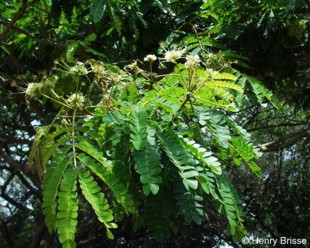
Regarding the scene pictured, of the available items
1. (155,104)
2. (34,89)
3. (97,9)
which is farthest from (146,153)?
(97,9)

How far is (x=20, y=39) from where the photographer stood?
16.8 ft

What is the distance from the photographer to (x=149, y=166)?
1937 mm

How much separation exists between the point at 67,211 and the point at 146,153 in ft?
1.32

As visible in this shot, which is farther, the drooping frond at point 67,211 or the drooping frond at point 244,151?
the drooping frond at point 244,151

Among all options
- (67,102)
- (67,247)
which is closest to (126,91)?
(67,102)

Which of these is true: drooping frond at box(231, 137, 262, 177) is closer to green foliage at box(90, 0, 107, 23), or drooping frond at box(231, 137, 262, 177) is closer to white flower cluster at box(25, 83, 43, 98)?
white flower cluster at box(25, 83, 43, 98)

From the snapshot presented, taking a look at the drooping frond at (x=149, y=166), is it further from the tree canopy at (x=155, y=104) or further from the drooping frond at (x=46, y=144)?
the drooping frond at (x=46, y=144)

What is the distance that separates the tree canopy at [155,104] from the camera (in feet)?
6.70

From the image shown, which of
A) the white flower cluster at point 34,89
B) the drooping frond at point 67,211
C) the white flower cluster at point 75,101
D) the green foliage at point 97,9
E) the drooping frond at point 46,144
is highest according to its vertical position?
the green foliage at point 97,9

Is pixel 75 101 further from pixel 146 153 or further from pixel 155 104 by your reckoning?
pixel 146 153

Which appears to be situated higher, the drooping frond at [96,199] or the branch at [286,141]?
the branch at [286,141]

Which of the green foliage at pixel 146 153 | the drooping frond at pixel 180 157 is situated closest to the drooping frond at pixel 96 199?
the green foliage at pixel 146 153

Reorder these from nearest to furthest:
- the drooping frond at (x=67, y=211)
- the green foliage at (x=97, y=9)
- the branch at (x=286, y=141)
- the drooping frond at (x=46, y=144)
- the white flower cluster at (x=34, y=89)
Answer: the drooping frond at (x=67, y=211) → the drooping frond at (x=46, y=144) → the white flower cluster at (x=34, y=89) → the green foliage at (x=97, y=9) → the branch at (x=286, y=141)

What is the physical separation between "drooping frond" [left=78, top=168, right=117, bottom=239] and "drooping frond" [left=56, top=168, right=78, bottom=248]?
0.04 m
